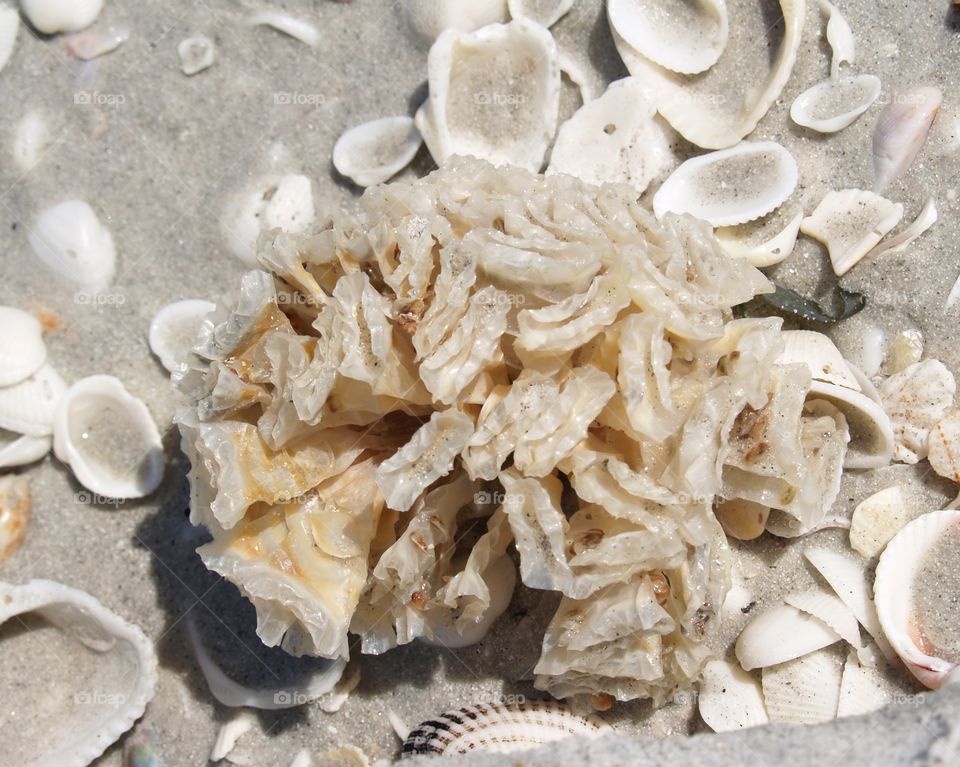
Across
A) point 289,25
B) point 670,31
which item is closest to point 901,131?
point 670,31

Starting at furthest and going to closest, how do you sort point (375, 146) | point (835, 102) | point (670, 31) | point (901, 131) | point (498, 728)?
point (375, 146)
point (670, 31)
point (835, 102)
point (901, 131)
point (498, 728)

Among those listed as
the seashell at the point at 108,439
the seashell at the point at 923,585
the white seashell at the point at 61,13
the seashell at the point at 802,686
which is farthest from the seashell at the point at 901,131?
the white seashell at the point at 61,13

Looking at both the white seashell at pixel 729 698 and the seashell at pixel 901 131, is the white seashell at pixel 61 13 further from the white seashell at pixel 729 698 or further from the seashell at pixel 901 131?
the white seashell at pixel 729 698

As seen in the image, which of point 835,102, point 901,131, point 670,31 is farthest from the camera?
Answer: point 670,31

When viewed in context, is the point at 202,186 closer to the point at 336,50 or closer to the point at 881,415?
the point at 336,50

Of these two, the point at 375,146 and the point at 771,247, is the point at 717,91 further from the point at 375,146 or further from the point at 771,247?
the point at 375,146

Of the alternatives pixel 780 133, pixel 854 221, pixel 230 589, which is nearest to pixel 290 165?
pixel 230 589
